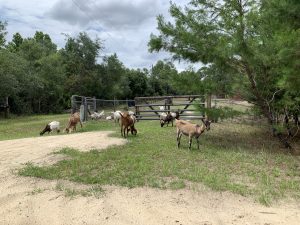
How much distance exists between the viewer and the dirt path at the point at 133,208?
193 inches

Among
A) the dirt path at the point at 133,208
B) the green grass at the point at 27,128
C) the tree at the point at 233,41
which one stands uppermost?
the tree at the point at 233,41

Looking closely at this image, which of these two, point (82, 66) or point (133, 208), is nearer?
point (133, 208)

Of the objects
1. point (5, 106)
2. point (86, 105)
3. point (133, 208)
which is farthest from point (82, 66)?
point (133, 208)

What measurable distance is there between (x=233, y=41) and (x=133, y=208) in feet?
19.9

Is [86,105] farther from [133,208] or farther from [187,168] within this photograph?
[133,208]

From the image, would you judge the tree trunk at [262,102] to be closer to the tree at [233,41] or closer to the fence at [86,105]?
the tree at [233,41]

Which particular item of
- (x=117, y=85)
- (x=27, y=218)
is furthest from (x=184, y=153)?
(x=117, y=85)

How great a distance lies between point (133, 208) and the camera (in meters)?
5.24

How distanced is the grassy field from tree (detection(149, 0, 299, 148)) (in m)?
2.16

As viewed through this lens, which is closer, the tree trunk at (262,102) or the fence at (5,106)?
the tree trunk at (262,102)

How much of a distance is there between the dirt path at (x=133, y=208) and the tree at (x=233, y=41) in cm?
498

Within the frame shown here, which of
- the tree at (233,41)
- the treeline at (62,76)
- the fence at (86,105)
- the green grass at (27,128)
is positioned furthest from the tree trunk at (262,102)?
the treeline at (62,76)

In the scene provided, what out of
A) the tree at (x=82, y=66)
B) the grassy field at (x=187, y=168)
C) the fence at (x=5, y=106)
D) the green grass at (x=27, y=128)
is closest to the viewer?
the grassy field at (x=187, y=168)

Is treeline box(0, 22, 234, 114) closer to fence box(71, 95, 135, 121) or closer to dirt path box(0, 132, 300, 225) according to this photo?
fence box(71, 95, 135, 121)
